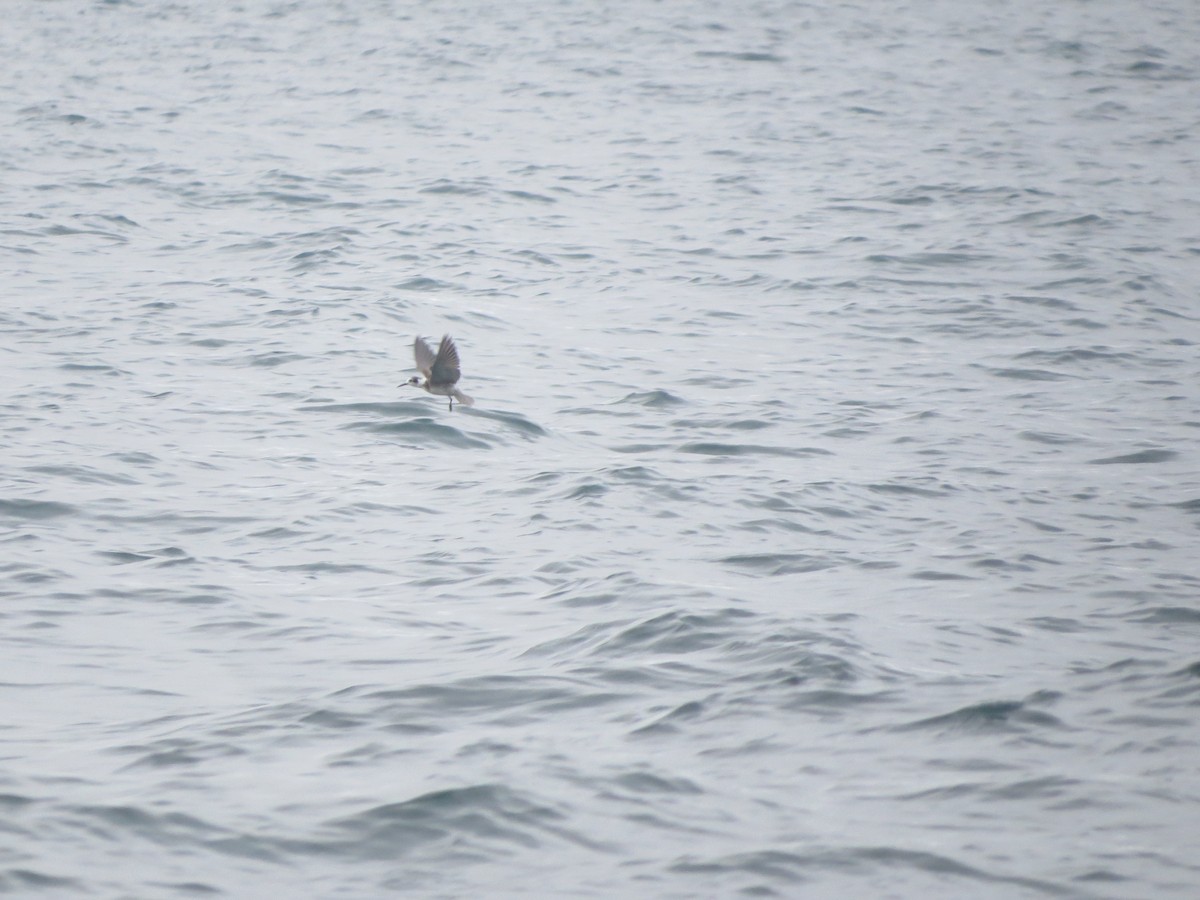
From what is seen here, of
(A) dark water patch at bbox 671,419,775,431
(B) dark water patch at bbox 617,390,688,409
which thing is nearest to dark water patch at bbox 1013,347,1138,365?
(A) dark water patch at bbox 671,419,775,431

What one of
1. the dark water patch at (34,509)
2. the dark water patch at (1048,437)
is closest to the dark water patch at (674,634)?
the dark water patch at (34,509)

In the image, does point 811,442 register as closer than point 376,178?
Yes

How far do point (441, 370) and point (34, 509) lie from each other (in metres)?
3.27

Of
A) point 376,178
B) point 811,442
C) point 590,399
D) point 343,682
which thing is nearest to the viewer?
point 343,682

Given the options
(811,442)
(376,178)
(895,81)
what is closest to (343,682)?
(811,442)

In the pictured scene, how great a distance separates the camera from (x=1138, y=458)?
12.2 metres

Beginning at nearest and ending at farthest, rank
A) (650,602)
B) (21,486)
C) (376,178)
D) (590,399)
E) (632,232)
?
(650,602) → (21,486) → (590,399) → (632,232) → (376,178)

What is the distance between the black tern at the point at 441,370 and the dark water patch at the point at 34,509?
289 cm

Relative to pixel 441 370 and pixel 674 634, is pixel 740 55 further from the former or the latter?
pixel 674 634

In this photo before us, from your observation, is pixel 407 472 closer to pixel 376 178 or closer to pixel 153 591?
pixel 153 591

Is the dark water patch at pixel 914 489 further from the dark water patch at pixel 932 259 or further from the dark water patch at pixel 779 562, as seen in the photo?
the dark water patch at pixel 932 259

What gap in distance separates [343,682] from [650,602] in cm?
197

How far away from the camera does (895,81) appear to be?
1264 inches

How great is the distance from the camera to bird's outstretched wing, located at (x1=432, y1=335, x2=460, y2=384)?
40.3ft
